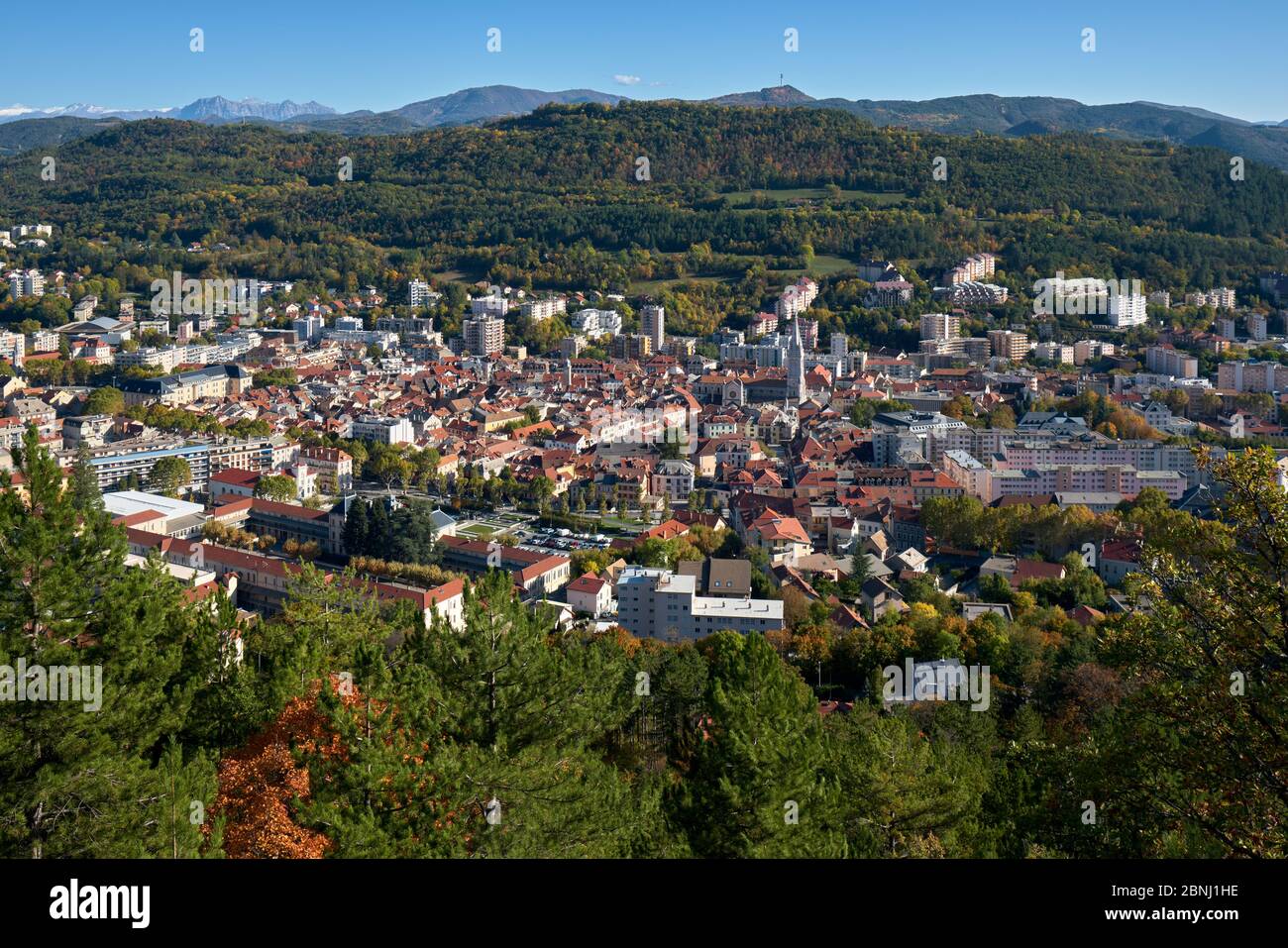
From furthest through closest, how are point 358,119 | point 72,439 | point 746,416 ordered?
point 358,119 → point 746,416 → point 72,439

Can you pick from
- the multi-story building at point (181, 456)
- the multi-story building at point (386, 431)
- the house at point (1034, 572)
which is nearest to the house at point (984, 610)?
the house at point (1034, 572)

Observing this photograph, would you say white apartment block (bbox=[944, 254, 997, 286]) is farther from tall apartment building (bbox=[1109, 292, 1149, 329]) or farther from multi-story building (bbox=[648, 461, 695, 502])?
multi-story building (bbox=[648, 461, 695, 502])

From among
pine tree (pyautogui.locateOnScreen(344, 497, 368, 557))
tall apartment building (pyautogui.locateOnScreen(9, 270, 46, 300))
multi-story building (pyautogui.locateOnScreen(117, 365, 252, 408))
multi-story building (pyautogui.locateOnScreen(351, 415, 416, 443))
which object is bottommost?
pine tree (pyautogui.locateOnScreen(344, 497, 368, 557))

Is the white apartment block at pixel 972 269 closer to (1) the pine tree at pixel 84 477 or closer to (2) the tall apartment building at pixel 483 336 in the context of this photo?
(2) the tall apartment building at pixel 483 336

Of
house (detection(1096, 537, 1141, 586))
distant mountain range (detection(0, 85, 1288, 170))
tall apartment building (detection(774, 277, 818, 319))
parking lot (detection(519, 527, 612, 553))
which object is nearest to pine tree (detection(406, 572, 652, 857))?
parking lot (detection(519, 527, 612, 553))

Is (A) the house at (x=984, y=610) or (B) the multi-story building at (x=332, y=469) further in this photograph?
(B) the multi-story building at (x=332, y=469)
